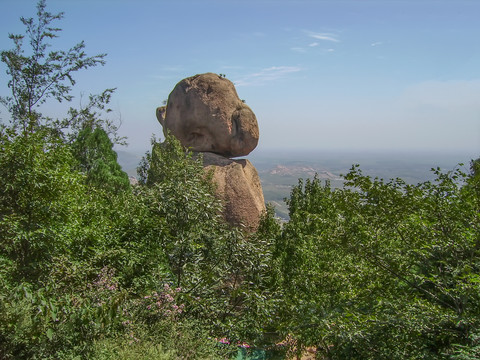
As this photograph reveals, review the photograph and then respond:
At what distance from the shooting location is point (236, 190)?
19.5m

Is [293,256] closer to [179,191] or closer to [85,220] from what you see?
[179,191]

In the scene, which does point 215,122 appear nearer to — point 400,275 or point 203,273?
point 203,273

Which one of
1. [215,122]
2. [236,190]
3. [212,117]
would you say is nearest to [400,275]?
[236,190]

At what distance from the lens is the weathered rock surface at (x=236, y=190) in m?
18.9

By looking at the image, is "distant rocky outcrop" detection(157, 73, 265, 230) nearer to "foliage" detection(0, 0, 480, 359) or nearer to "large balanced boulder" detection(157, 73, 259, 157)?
"large balanced boulder" detection(157, 73, 259, 157)

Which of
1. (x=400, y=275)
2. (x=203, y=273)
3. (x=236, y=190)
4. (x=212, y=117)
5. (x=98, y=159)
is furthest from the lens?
(x=212, y=117)

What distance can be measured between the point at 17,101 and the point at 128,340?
19.9 m

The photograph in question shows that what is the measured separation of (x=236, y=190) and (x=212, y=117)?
15.0 ft

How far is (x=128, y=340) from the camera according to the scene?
7344 millimetres

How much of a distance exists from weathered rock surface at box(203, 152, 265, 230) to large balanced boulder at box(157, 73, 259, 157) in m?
0.95

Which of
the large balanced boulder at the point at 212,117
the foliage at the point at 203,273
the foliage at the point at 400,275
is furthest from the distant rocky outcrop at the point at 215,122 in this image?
the foliage at the point at 400,275

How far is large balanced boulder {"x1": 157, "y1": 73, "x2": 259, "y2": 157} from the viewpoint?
21.6 meters

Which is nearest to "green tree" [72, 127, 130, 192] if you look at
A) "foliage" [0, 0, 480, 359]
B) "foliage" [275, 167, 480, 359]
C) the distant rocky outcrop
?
the distant rocky outcrop

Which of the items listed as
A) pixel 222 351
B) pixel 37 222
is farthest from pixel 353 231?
pixel 37 222
